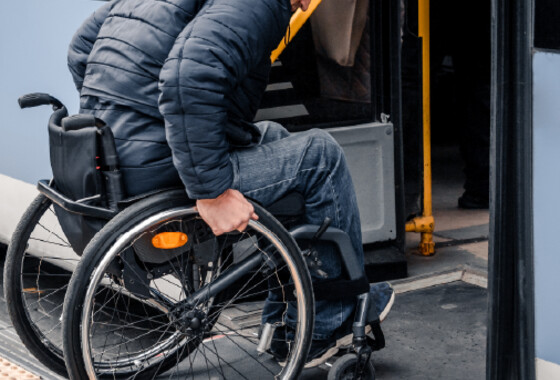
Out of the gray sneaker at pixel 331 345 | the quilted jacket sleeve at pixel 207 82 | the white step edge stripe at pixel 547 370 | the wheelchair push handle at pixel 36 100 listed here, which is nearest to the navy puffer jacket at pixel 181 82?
the quilted jacket sleeve at pixel 207 82

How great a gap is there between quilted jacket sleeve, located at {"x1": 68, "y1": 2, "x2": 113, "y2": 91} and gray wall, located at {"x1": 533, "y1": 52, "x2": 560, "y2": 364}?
146 centimetres

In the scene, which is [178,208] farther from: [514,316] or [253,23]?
[514,316]

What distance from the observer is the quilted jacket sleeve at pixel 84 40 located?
292cm

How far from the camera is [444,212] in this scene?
564 cm

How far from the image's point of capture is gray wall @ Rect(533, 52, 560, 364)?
2.17 m

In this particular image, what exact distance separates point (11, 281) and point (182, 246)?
0.62 metres

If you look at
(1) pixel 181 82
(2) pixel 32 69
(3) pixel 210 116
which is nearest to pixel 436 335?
(3) pixel 210 116

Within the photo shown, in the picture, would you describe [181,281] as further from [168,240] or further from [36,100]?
[36,100]

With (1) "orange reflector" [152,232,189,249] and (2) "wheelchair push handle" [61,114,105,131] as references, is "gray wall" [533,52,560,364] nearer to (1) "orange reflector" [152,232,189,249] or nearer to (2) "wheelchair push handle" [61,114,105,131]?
(1) "orange reflector" [152,232,189,249]

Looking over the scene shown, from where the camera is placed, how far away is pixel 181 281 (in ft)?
9.07

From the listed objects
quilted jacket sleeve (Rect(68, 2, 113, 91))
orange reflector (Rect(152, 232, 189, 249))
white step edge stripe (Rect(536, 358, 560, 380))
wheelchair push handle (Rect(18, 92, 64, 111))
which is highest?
quilted jacket sleeve (Rect(68, 2, 113, 91))

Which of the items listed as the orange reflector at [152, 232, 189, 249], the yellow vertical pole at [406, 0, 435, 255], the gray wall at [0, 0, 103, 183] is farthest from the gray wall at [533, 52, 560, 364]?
the yellow vertical pole at [406, 0, 435, 255]

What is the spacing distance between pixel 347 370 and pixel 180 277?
2.14 feet

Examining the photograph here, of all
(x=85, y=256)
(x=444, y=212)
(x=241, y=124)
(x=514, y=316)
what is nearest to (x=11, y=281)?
(x=85, y=256)
